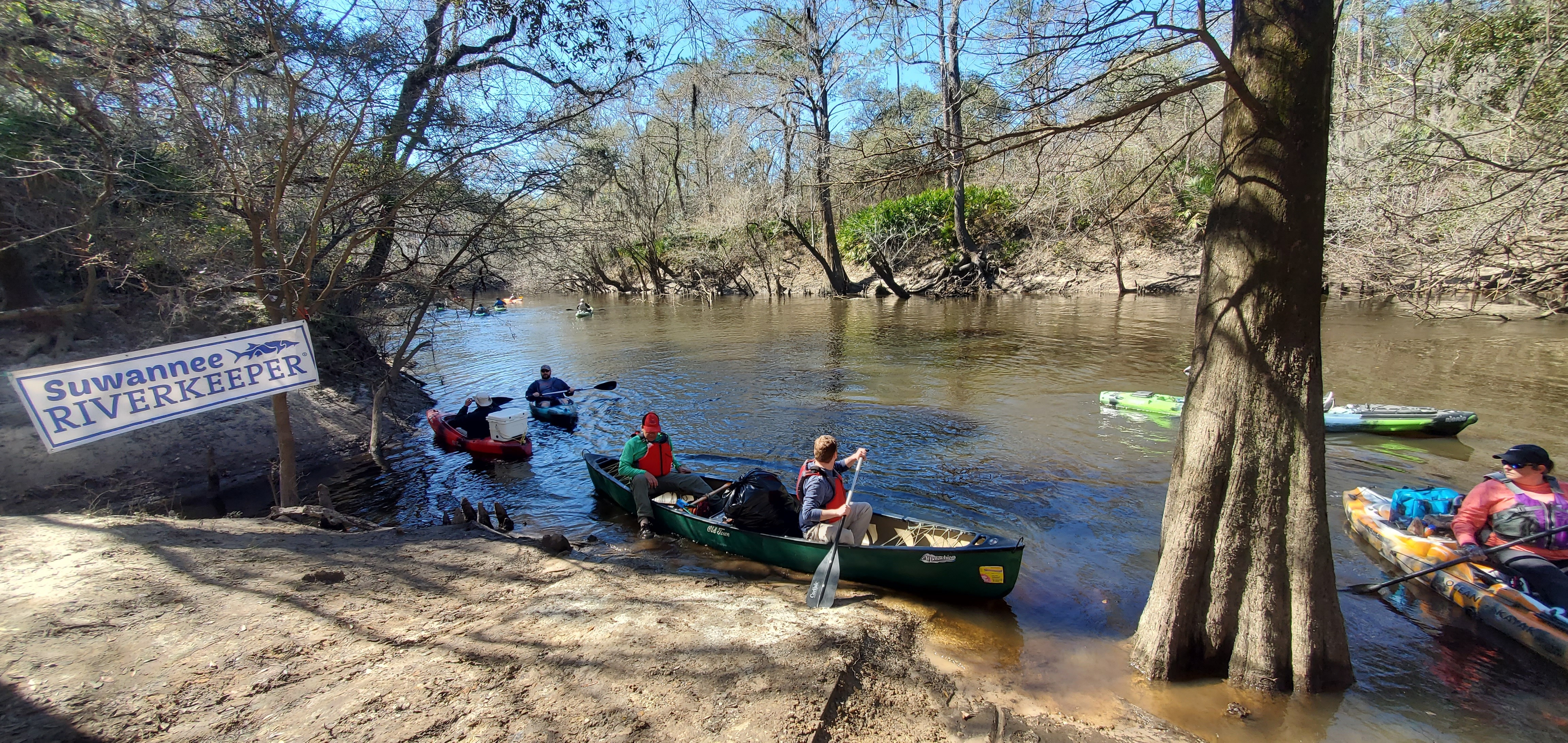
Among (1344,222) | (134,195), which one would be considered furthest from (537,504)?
(1344,222)

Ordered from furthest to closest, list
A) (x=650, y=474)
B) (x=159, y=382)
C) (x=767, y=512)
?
(x=650, y=474) → (x=767, y=512) → (x=159, y=382)

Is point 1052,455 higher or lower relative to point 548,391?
lower

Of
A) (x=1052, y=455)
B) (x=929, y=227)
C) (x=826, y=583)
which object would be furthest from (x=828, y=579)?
(x=929, y=227)

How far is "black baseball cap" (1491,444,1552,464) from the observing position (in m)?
5.49

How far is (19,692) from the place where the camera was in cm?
354

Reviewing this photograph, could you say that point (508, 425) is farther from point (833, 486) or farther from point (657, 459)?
point (833, 486)

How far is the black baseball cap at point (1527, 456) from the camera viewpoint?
5.49 meters

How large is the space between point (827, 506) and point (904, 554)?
986 mm

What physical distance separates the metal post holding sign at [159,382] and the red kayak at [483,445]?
558 cm

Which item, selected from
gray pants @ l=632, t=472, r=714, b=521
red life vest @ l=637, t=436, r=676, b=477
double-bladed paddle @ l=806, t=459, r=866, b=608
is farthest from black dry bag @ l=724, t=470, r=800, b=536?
red life vest @ l=637, t=436, r=676, b=477

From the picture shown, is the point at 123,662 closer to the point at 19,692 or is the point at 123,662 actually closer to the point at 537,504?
the point at 19,692

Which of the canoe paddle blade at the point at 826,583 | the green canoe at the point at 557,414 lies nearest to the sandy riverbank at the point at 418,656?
the canoe paddle blade at the point at 826,583

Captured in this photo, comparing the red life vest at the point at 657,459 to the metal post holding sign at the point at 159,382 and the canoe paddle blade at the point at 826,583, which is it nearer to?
the canoe paddle blade at the point at 826,583

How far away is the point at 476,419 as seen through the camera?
12289mm
